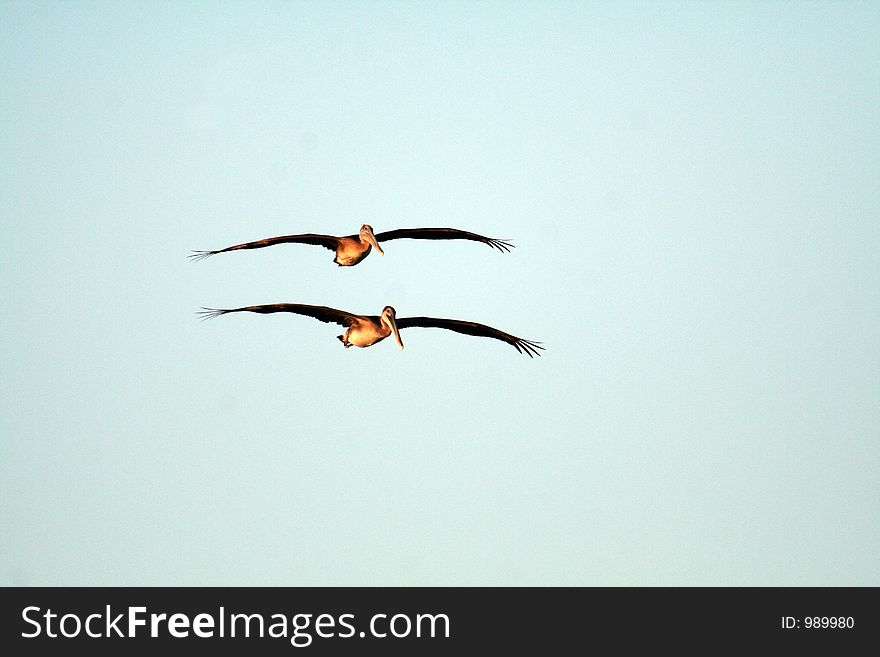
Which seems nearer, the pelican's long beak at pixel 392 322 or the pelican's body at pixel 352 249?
the pelican's long beak at pixel 392 322

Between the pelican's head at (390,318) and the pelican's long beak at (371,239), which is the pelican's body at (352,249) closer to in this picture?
the pelican's long beak at (371,239)

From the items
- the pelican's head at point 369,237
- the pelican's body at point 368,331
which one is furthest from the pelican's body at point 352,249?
the pelican's body at point 368,331

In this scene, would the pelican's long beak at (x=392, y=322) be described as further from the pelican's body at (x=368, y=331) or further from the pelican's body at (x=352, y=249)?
the pelican's body at (x=352, y=249)

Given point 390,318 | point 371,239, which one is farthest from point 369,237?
point 390,318

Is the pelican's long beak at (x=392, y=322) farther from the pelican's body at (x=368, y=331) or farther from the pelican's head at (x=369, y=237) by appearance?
the pelican's head at (x=369, y=237)

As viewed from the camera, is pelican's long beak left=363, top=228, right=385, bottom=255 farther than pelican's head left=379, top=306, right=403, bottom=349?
Yes

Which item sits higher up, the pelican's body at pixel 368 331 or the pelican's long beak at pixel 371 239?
the pelican's long beak at pixel 371 239

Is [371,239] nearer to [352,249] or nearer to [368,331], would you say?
[352,249]

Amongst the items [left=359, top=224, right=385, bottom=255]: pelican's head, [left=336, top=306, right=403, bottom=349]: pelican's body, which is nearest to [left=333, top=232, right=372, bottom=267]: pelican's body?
[left=359, top=224, right=385, bottom=255]: pelican's head

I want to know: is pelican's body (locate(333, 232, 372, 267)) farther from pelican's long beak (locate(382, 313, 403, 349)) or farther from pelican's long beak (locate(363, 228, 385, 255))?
pelican's long beak (locate(382, 313, 403, 349))

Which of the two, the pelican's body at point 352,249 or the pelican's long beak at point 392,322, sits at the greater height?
the pelican's body at point 352,249

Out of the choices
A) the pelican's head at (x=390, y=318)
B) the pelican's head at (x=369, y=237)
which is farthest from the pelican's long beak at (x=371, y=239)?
the pelican's head at (x=390, y=318)

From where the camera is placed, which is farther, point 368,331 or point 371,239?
point 371,239

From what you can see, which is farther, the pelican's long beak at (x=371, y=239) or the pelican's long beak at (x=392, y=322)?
the pelican's long beak at (x=371, y=239)
